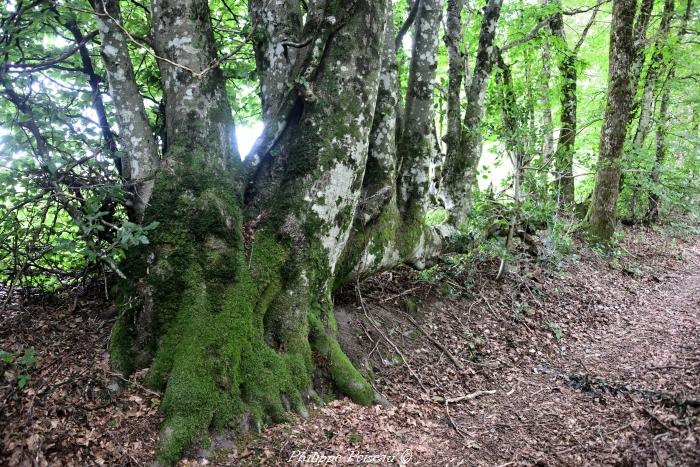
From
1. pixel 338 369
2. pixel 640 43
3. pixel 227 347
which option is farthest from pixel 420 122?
pixel 640 43

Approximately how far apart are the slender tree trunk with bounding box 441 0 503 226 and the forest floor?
127cm

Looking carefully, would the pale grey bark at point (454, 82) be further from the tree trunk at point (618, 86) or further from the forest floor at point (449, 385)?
the tree trunk at point (618, 86)

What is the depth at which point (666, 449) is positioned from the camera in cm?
312

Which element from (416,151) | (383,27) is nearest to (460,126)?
(416,151)

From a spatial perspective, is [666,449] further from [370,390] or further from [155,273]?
[155,273]

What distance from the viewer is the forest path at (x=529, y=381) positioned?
11.9ft

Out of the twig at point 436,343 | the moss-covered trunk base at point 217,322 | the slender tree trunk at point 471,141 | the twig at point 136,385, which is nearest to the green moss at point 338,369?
the moss-covered trunk base at point 217,322

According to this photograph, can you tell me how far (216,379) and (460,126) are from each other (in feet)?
20.9

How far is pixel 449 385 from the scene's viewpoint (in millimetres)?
5414

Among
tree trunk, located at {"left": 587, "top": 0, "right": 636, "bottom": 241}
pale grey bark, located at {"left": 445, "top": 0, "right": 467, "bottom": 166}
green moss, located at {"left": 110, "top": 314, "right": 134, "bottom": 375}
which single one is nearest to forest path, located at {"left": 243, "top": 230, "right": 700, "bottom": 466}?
green moss, located at {"left": 110, "top": 314, "right": 134, "bottom": 375}

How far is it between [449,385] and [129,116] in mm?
4835

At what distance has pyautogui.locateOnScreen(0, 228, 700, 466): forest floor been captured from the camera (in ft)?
10.3

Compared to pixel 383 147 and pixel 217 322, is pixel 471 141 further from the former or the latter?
pixel 217 322

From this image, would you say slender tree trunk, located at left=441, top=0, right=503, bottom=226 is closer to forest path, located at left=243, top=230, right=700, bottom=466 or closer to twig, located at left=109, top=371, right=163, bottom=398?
forest path, located at left=243, top=230, right=700, bottom=466
